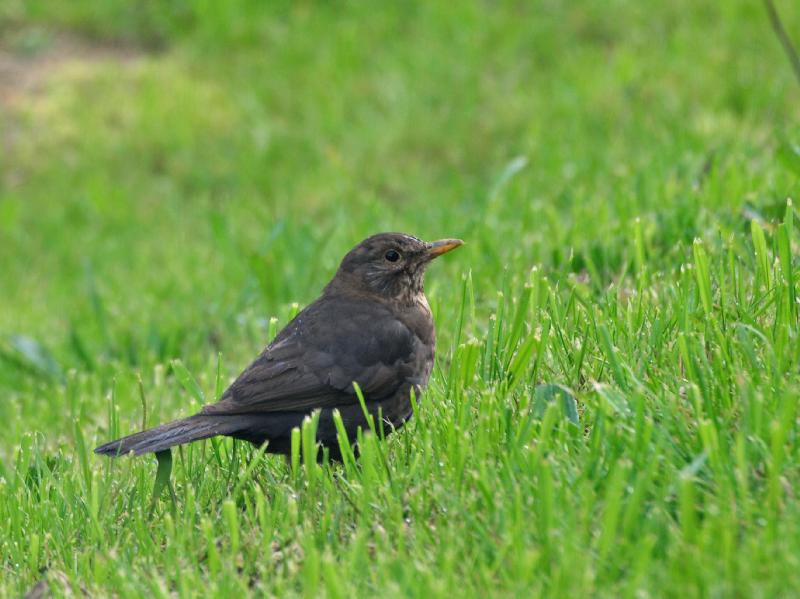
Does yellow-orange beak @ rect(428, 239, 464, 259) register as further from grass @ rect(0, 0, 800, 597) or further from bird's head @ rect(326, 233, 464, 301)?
grass @ rect(0, 0, 800, 597)

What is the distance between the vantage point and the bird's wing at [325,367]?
4.06m

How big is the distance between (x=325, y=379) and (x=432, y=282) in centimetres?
212

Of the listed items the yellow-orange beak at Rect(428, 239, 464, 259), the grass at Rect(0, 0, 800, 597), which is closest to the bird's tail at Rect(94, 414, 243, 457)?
the grass at Rect(0, 0, 800, 597)

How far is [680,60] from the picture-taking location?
348 inches

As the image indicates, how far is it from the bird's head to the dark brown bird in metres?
0.09

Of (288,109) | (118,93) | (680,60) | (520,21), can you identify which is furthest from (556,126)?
(118,93)

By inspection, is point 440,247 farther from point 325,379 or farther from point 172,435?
point 172,435

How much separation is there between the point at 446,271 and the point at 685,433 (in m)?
3.33

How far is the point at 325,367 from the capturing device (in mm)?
4156

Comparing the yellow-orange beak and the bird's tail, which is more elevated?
the yellow-orange beak

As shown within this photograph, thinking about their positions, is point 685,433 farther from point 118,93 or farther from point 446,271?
point 118,93

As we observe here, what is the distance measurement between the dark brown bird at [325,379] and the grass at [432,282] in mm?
174

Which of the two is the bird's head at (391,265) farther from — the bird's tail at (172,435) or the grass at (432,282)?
the bird's tail at (172,435)

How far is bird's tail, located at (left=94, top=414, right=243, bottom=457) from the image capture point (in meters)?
3.71
